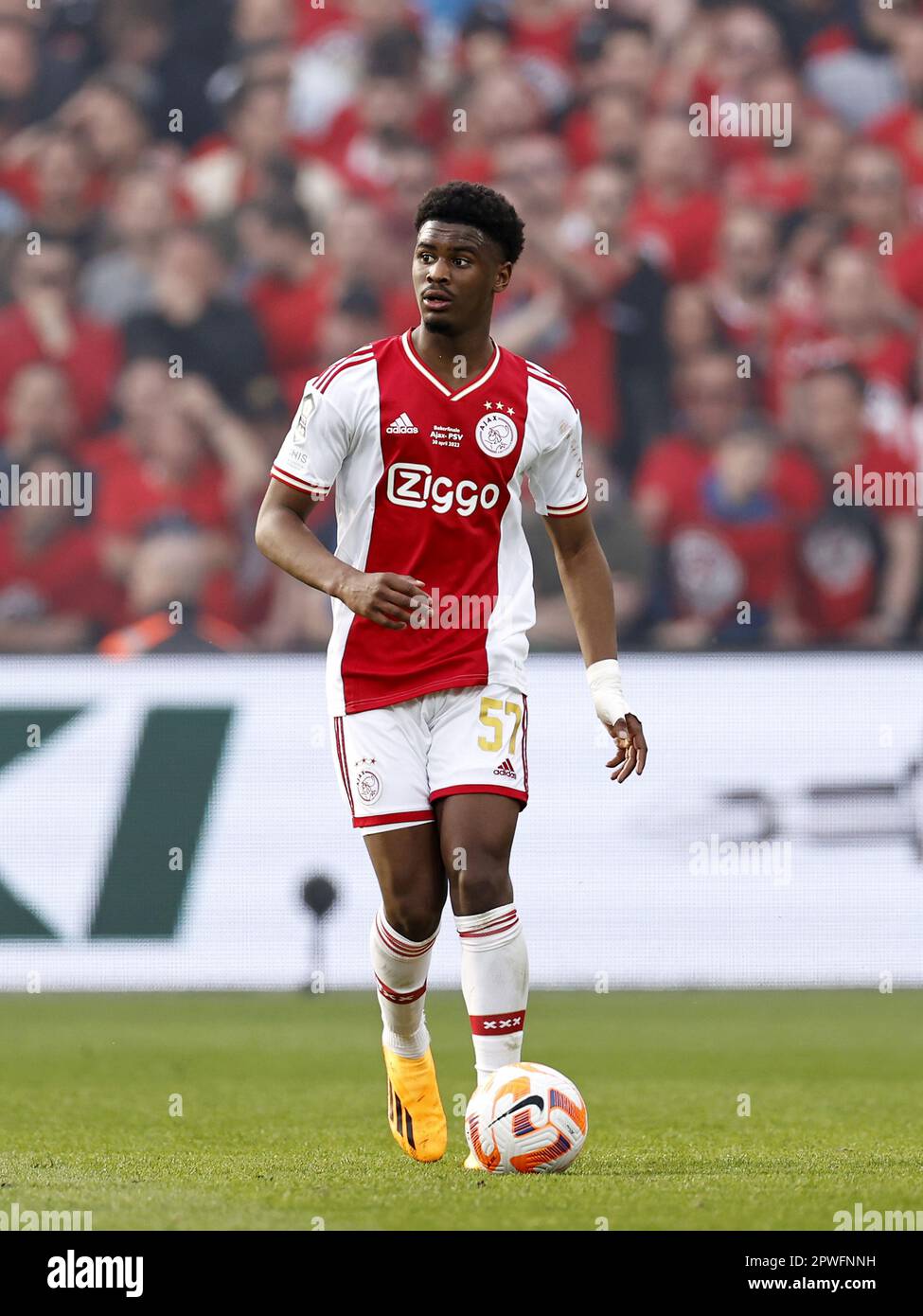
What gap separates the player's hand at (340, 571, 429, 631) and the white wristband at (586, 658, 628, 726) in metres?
0.83

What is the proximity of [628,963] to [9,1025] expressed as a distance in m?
2.94

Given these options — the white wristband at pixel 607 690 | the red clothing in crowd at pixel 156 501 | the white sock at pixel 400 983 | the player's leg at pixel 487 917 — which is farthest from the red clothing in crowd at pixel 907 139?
the player's leg at pixel 487 917

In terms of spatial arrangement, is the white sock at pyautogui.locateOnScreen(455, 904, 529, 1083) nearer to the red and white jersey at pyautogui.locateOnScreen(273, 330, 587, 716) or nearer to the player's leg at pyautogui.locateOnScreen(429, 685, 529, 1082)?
the player's leg at pyautogui.locateOnScreen(429, 685, 529, 1082)

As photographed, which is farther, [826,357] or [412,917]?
[826,357]

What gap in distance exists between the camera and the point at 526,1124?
529 cm

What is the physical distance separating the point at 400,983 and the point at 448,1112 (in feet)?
4.26

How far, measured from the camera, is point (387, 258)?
42.8ft

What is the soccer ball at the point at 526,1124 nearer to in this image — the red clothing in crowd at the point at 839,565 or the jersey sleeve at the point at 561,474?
the jersey sleeve at the point at 561,474

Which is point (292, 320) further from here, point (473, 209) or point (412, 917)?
point (412, 917)

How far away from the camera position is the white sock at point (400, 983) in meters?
5.89

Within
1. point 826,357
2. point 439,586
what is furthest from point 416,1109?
point 826,357

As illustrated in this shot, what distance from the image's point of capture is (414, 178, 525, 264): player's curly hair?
18.5ft
